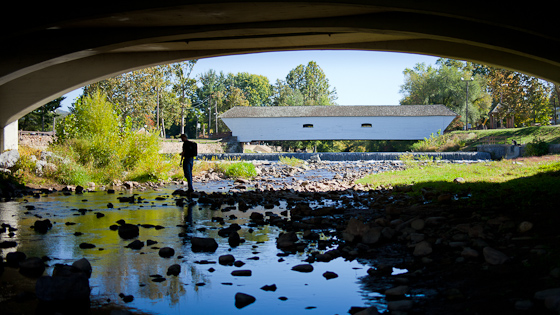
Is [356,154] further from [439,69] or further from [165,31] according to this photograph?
[439,69]

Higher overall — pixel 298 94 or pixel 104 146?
pixel 298 94

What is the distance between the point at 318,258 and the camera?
3.98 m

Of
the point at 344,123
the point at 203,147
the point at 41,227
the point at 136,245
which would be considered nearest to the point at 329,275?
the point at 136,245

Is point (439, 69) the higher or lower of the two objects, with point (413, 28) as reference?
higher

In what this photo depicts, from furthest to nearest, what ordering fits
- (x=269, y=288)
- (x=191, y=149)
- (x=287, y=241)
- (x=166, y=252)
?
(x=191, y=149), (x=287, y=241), (x=166, y=252), (x=269, y=288)

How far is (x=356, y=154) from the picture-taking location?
84.6 ft

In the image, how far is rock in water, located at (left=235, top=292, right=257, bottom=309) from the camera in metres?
2.91

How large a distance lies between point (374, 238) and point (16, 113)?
38.9ft

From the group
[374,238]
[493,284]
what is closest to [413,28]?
[374,238]

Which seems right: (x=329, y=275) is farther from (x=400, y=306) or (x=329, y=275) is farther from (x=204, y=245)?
(x=204, y=245)

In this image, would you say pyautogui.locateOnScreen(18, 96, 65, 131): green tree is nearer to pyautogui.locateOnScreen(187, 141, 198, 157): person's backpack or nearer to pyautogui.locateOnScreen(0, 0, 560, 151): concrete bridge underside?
pyautogui.locateOnScreen(0, 0, 560, 151): concrete bridge underside

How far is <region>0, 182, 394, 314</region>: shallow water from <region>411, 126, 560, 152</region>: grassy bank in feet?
81.1

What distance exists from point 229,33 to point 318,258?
→ 653 centimetres

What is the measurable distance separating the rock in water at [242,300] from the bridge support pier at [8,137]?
1278 centimetres
